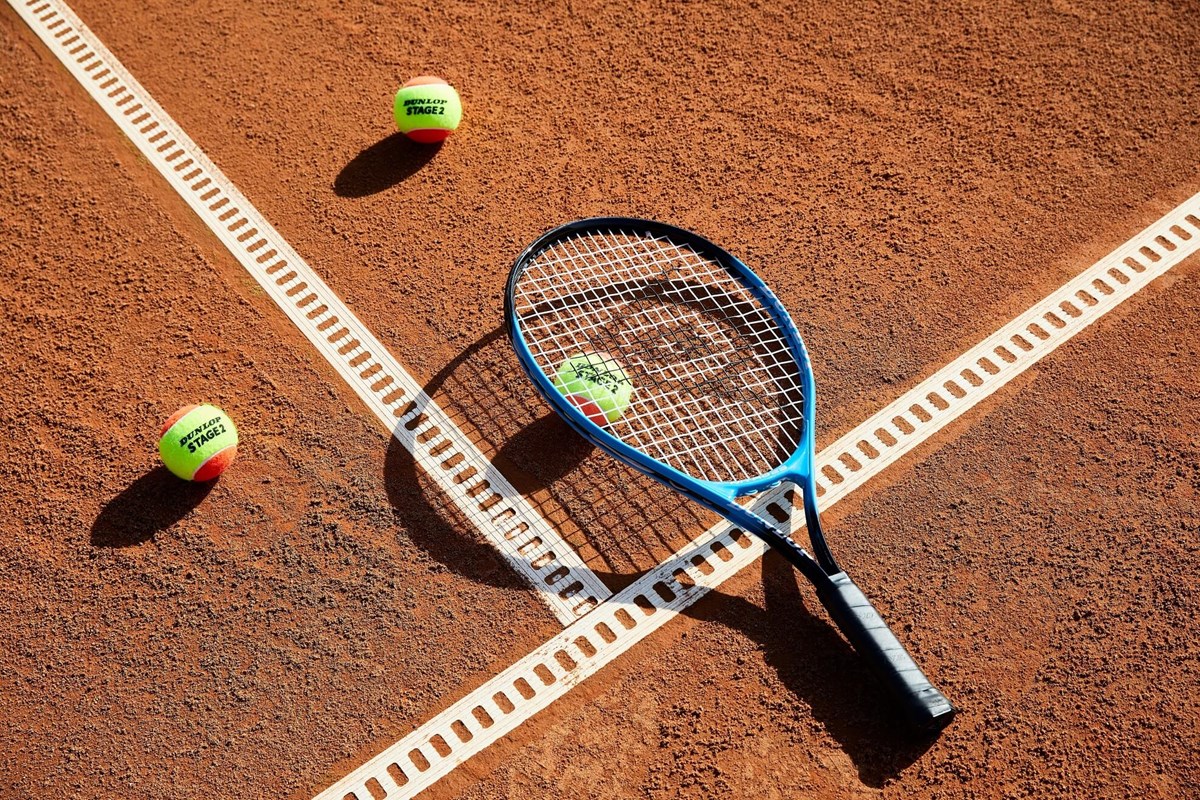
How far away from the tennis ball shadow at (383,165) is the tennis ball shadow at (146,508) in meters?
2.52

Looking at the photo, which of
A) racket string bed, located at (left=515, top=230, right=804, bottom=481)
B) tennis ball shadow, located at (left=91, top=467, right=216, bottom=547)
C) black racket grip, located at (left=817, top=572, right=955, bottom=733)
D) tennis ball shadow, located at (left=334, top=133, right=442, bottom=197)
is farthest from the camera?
tennis ball shadow, located at (left=334, top=133, right=442, bottom=197)

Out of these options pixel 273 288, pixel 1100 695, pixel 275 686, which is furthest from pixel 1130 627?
pixel 273 288

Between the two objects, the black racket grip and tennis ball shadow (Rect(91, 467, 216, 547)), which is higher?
tennis ball shadow (Rect(91, 467, 216, 547))

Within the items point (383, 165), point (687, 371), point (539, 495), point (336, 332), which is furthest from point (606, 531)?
point (383, 165)

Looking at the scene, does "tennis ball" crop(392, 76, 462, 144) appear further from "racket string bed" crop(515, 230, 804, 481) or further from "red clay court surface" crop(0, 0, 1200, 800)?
"racket string bed" crop(515, 230, 804, 481)

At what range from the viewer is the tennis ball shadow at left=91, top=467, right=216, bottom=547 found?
19.7 ft

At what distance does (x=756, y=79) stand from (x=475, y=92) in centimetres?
225

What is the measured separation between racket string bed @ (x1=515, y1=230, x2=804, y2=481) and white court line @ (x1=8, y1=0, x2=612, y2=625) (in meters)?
0.77

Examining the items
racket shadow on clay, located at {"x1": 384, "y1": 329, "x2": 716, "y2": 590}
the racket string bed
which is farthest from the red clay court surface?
the racket string bed

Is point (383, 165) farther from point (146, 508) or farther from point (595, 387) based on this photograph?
point (146, 508)

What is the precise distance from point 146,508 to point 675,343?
3.38 meters

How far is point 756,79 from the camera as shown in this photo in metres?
8.29

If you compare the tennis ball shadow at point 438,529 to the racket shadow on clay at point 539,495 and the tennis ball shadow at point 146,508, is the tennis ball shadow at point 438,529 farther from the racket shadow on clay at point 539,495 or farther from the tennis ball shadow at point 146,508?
the tennis ball shadow at point 146,508

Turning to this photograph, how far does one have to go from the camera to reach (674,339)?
6.71 metres
